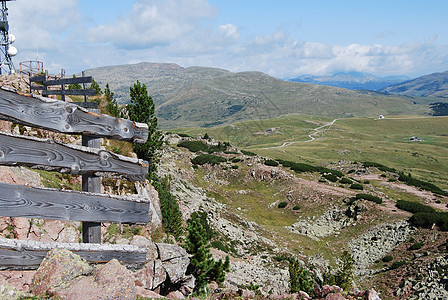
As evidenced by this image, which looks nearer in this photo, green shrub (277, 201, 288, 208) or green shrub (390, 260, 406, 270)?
green shrub (390, 260, 406, 270)

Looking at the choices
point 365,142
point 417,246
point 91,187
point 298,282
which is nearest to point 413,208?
point 417,246

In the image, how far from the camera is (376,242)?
29453 mm

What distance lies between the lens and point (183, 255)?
1306 centimetres

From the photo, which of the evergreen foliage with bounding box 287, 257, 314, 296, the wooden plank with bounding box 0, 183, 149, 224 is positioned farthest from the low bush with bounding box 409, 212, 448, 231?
the wooden plank with bounding box 0, 183, 149, 224

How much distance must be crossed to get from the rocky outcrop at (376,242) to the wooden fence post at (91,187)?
2700cm

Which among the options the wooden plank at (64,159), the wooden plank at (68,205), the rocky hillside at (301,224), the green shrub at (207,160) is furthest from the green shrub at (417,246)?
the green shrub at (207,160)

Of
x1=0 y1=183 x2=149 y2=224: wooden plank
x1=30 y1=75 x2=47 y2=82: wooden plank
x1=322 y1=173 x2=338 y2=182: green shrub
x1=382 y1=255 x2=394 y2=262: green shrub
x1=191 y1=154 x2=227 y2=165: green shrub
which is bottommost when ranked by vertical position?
x1=382 y1=255 x2=394 y2=262: green shrub

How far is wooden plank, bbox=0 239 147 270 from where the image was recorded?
471 centimetres

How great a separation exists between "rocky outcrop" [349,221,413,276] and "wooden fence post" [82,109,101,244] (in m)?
27.0

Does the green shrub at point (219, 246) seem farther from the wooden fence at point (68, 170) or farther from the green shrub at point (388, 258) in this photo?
the wooden fence at point (68, 170)

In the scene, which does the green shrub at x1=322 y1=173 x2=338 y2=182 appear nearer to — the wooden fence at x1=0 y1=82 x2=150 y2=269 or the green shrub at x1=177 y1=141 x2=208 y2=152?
the green shrub at x1=177 y1=141 x2=208 y2=152

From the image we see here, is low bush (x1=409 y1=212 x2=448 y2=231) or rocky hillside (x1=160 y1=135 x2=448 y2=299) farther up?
low bush (x1=409 y1=212 x2=448 y2=231)

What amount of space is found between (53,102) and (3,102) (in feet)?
2.22

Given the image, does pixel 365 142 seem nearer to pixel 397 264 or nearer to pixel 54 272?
pixel 397 264
